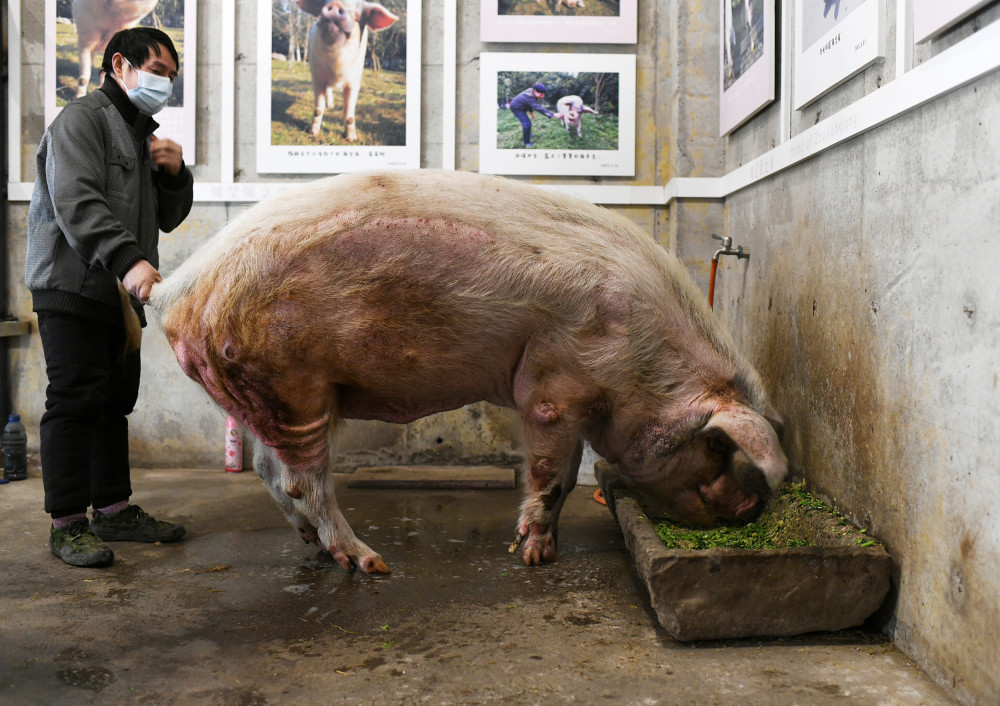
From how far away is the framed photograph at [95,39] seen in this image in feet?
15.8

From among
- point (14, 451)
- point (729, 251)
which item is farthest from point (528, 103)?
point (14, 451)

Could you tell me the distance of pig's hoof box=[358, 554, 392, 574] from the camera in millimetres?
3045

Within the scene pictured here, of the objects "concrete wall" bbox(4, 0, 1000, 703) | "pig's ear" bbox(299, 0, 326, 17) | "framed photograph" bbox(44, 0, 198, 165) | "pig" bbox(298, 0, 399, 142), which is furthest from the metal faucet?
"framed photograph" bbox(44, 0, 198, 165)

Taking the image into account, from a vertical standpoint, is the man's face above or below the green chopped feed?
above

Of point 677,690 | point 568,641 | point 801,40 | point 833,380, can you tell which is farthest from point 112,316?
point 801,40

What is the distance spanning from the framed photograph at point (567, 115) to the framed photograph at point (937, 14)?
2620 millimetres

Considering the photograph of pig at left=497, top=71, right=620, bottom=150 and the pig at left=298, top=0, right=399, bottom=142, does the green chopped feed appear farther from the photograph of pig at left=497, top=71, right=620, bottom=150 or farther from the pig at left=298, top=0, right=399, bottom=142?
the pig at left=298, top=0, right=399, bottom=142

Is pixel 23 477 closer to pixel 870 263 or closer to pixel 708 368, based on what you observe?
pixel 708 368

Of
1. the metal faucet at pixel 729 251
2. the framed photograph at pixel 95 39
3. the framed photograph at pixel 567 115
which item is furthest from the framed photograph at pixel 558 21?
the framed photograph at pixel 95 39

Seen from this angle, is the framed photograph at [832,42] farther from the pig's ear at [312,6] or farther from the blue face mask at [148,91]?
the pig's ear at [312,6]

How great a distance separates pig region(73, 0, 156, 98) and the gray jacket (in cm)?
181

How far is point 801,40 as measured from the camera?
3297 millimetres

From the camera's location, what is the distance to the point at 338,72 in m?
4.87

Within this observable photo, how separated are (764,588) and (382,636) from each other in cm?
111
